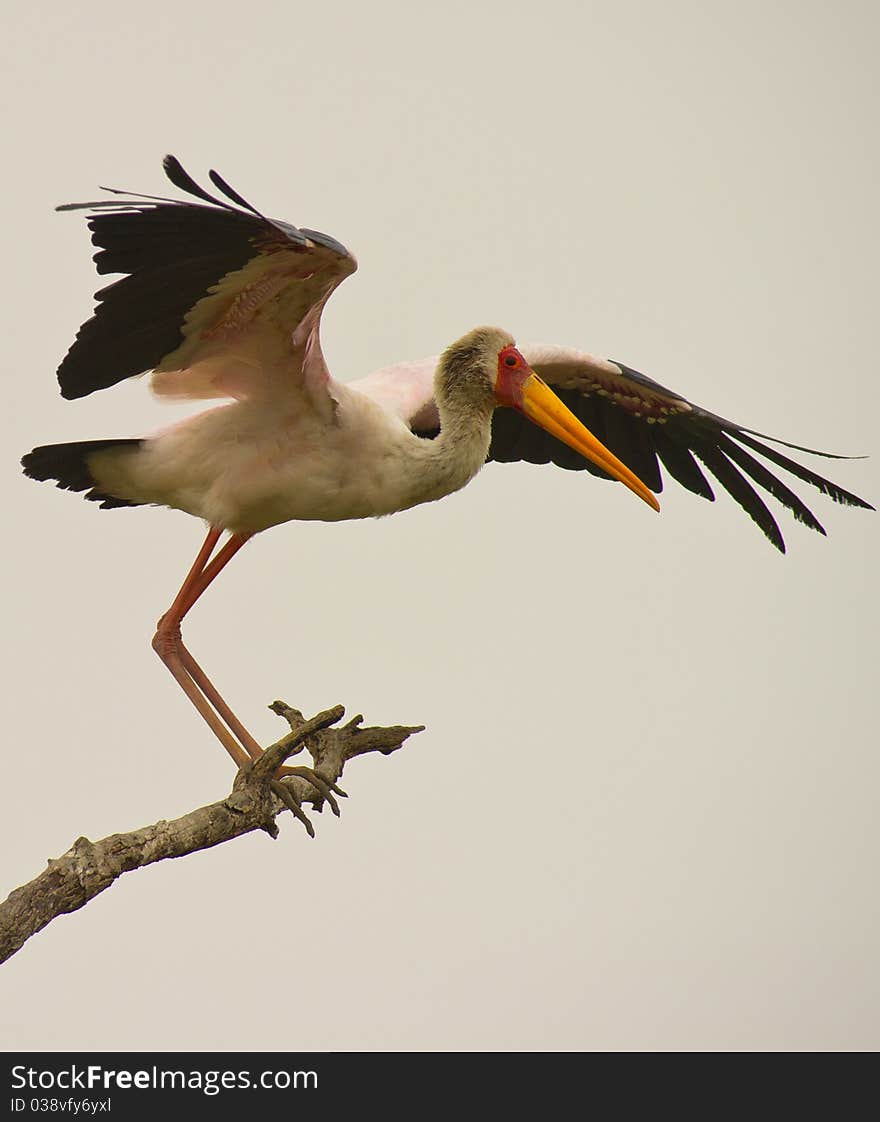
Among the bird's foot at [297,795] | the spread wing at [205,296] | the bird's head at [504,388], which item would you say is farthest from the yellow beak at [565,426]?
the bird's foot at [297,795]

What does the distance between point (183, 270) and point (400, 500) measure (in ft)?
5.05

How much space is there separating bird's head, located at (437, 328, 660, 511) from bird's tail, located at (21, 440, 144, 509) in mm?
1483

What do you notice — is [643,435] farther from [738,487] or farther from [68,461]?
[68,461]

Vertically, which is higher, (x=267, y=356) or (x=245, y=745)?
(x=267, y=356)

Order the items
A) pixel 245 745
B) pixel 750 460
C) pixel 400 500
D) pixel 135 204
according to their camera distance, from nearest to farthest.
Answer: pixel 135 204 < pixel 400 500 < pixel 245 745 < pixel 750 460

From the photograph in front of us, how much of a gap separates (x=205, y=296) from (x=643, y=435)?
3.43 metres

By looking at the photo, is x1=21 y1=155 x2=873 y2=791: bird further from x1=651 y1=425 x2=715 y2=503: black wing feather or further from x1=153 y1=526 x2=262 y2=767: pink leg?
x1=651 y1=425 x2=715 y2=503: black wing feather

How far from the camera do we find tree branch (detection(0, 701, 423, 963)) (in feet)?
23.6

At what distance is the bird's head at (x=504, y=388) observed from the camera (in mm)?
8602

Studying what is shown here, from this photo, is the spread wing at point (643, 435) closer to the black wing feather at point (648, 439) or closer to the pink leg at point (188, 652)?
the black wing feather at point (648, 439)

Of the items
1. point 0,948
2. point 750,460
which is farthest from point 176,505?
point 750,460

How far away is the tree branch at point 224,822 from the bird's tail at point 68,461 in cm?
139

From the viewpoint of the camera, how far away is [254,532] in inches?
348

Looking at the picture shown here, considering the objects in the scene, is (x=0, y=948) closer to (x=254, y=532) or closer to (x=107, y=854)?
(x=107, y=854)
